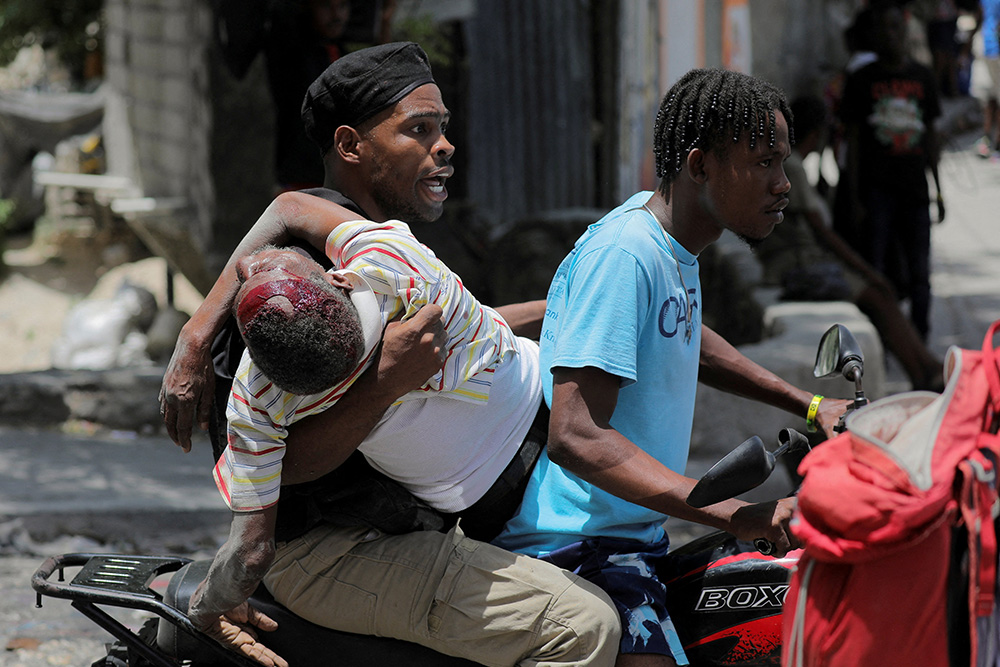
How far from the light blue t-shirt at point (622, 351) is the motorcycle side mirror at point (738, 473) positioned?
293 mm

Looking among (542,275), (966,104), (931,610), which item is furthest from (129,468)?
(966,104)

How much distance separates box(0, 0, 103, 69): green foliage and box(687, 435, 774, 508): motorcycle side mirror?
546 inches

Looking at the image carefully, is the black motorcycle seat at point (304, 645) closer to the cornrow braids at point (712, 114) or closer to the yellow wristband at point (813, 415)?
the yellow wristband at point (813, 415)

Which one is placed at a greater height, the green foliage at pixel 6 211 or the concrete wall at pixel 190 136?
the concrete wall at pixel 190 136

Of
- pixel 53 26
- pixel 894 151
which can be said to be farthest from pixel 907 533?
pixel 53 26

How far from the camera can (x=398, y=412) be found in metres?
1.96

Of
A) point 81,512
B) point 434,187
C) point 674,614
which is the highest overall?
point 434,187

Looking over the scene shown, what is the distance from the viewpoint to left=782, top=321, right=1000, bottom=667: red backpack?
57.4 inches

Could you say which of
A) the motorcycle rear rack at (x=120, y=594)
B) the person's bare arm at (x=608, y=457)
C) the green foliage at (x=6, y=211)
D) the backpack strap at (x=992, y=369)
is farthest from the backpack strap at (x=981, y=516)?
the green foliage at (x=6, y=211)

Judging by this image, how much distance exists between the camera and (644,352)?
2.07m

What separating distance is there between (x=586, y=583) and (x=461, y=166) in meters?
7.12

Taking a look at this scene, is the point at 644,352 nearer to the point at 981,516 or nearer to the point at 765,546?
the point at 765,546

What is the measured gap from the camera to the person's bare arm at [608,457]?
1889 millimetres

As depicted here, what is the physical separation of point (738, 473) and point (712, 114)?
0.76m
